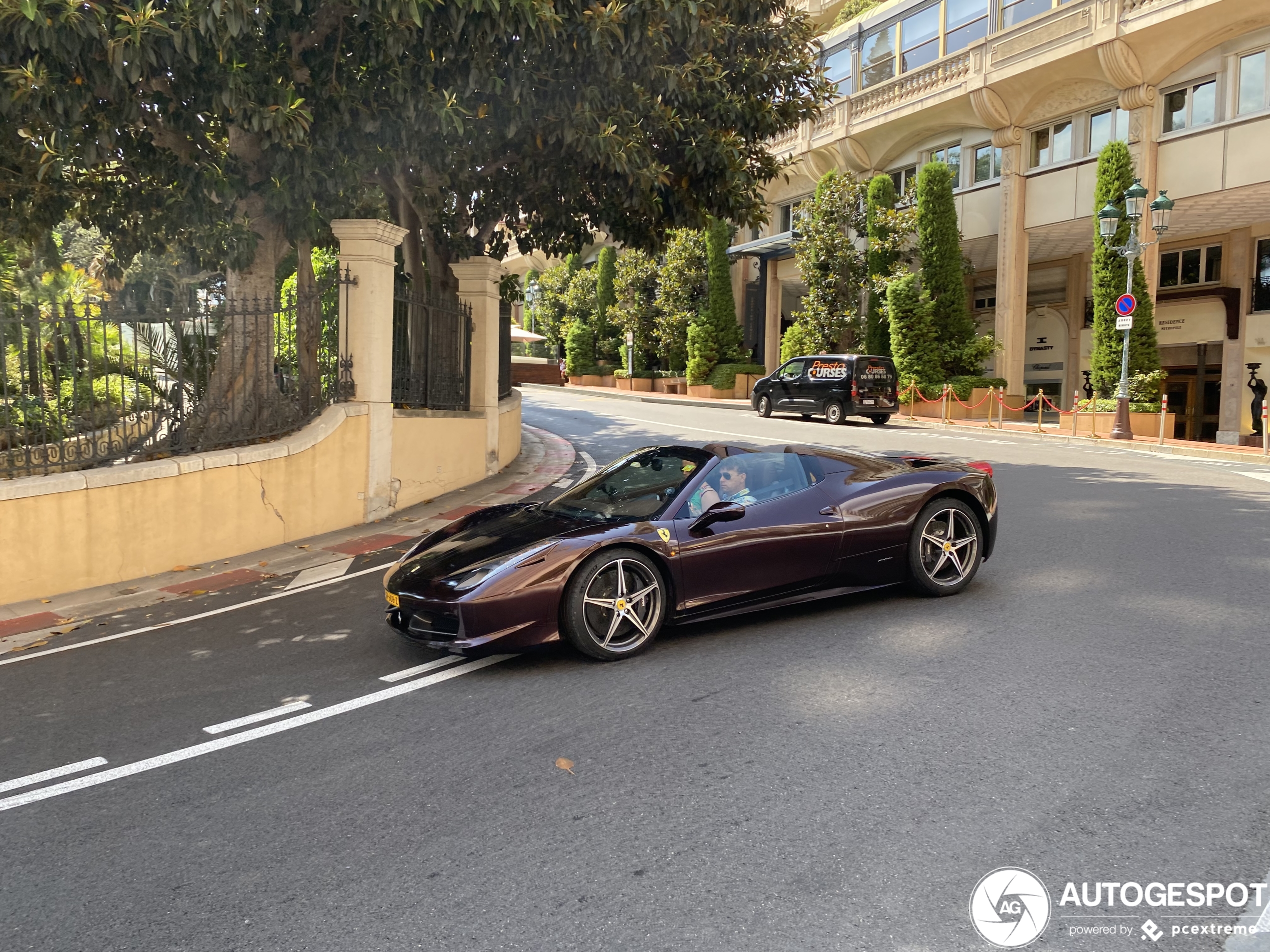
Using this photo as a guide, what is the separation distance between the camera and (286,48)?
8.46 m

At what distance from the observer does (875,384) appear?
79.3 feet

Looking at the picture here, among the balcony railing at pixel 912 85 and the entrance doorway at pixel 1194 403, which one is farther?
the balcony railing at pixel 912 85

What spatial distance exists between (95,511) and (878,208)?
2612cm

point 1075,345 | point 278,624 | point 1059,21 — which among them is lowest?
point 278,624

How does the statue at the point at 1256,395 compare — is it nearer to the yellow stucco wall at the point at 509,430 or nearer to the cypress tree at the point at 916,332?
the cypress tree at the point at 916,332

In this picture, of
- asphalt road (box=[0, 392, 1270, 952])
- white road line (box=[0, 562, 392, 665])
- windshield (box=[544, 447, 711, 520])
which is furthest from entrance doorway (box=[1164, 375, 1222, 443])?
white road line (box=[0, 562, 392, 665])

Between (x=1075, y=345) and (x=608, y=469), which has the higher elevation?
(x=1075, y=345)

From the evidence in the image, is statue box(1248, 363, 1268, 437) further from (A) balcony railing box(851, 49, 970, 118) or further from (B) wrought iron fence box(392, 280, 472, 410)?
(B) wrought iron fence box(392, 280, 472, 410)

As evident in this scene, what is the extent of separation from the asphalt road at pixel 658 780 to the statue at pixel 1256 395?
22.2 metres

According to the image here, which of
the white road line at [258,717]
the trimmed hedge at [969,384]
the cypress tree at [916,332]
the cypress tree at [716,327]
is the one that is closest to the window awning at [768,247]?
the cypress tree at [716,327]

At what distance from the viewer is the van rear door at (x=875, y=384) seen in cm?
2386

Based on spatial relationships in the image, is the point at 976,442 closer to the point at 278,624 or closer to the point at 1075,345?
the point at 1075,345

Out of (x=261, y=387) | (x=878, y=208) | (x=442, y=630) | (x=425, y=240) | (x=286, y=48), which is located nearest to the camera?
(x=442, y=630)

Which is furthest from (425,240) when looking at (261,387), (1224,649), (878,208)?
(878,208)
